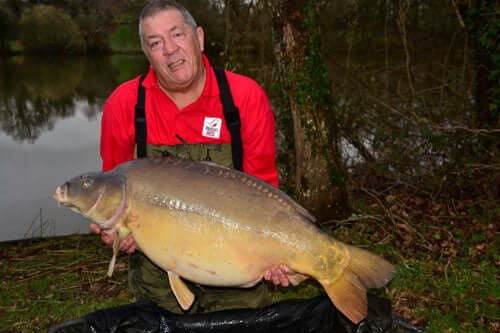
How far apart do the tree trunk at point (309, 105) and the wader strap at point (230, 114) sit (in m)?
1.39

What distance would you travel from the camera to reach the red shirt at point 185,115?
165cm

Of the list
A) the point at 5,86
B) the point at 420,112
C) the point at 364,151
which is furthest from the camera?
the point at 5,86

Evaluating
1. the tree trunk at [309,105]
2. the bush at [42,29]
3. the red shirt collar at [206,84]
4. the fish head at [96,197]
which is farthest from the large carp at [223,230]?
the bush at [42,29]

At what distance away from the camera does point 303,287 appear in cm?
260

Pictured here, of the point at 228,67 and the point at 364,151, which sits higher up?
the point at 228,67

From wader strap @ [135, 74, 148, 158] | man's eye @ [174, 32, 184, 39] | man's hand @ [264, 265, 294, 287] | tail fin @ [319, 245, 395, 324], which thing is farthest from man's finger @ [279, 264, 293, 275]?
man's eye @ [174, 32, 184, 39]

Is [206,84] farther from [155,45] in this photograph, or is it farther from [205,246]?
[205,246]

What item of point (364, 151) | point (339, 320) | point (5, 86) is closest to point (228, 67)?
point (364, 151)

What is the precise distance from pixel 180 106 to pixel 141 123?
0.19 meters

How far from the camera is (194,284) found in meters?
1.83

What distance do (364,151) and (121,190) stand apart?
3.57 metres

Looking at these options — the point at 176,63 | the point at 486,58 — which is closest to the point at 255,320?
the point at 176,63

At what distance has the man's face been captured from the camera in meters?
1.55

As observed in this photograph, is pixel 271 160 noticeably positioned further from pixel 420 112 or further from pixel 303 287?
pixel 420 112
